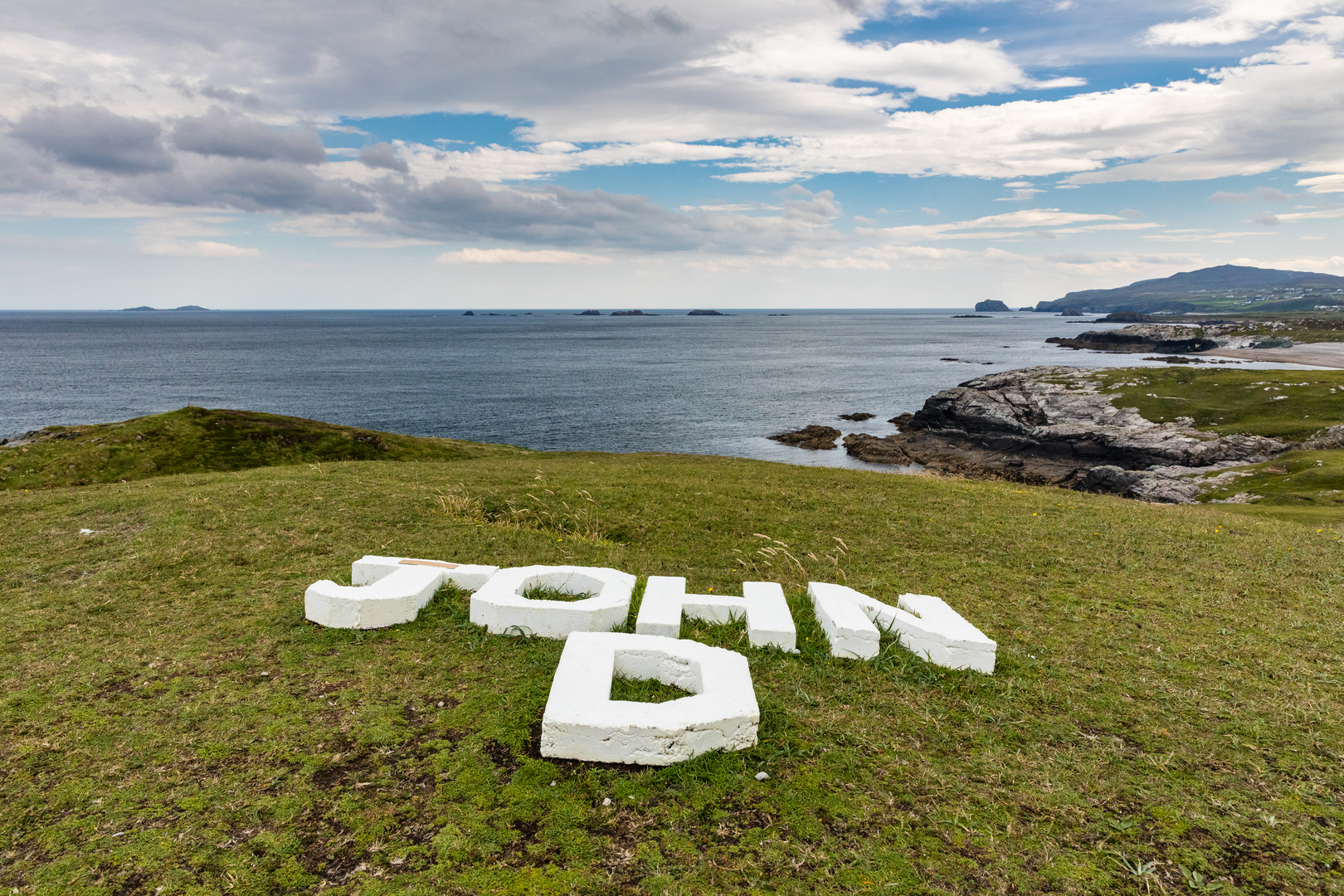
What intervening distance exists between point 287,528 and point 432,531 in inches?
116

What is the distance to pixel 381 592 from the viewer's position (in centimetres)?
948

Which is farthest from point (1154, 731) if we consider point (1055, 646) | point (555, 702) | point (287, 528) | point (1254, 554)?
point (287, 528)

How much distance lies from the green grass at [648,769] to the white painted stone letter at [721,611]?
23 cm

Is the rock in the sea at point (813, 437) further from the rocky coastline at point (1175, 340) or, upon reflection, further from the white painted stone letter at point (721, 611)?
the rocky coastline at point (1175, 340)

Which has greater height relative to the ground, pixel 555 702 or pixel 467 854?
pixel 555 702

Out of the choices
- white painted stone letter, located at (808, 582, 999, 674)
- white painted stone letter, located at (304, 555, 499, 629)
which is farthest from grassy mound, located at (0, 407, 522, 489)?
white painted stone letter, located at (808, 582, 999, 674)

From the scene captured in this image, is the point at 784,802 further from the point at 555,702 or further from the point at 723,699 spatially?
the point at 555,702

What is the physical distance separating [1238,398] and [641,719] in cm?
7996

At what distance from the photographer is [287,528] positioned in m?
13.8

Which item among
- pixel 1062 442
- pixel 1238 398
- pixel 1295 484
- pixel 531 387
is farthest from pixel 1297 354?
pixel 531 387

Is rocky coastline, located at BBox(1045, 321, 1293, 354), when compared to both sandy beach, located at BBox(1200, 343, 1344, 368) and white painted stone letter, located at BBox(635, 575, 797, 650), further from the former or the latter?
white painted stone letter, located at BBox(635, 575, 797, 650)

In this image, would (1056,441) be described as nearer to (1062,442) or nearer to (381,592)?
(1062,442)

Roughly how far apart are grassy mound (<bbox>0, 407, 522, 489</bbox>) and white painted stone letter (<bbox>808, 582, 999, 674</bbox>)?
110 ft

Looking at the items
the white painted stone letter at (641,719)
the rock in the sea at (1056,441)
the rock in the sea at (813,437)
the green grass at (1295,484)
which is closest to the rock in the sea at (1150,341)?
the rock in the sea at (1056,441)
